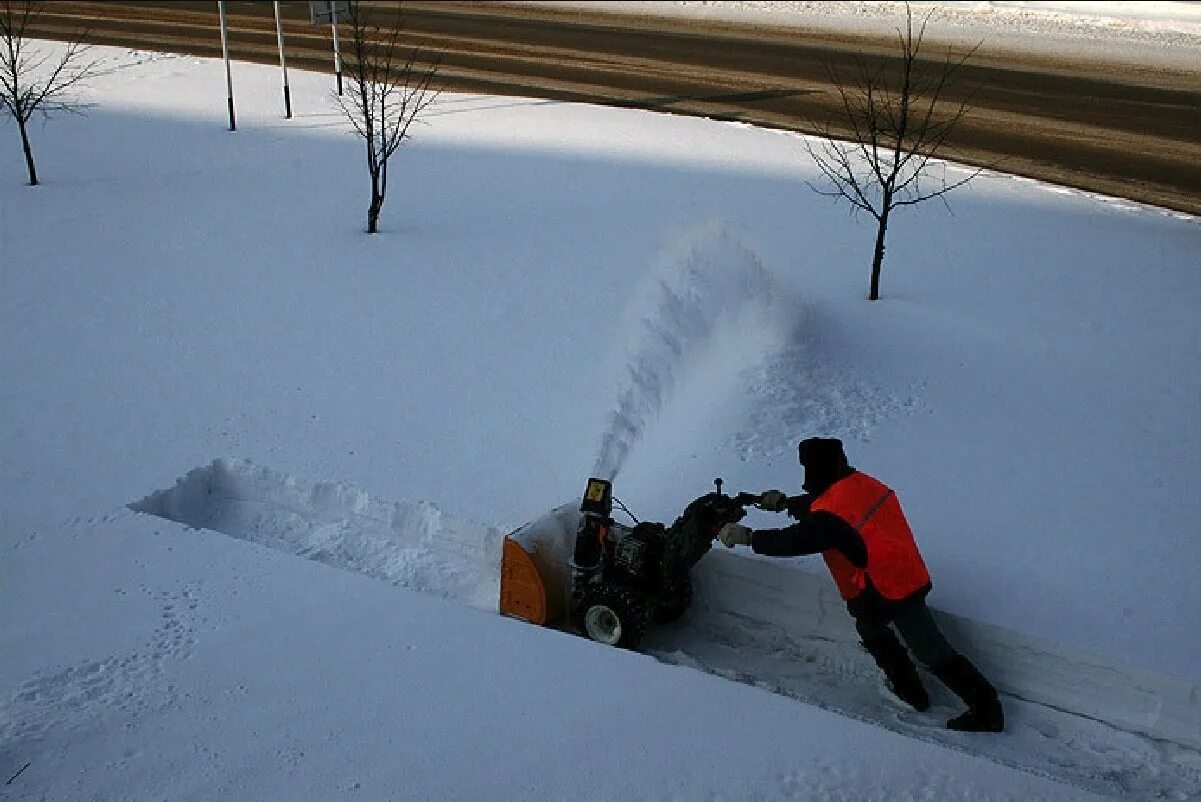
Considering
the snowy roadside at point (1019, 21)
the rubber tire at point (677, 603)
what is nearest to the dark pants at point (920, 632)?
the rubber tire at point (677, 603)

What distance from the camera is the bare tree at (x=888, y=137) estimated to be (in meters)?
11.6

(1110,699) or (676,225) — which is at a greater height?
(676,225)

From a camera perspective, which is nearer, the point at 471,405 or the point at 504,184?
the point at 471,405

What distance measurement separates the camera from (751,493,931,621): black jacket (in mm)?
6043

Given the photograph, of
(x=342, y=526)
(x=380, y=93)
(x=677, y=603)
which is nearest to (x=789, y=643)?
(x=677, y=603)

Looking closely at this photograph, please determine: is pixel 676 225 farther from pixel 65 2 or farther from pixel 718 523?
pixel 65 2

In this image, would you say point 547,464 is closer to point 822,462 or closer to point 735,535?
point 735,535

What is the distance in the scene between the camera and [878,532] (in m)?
6.09

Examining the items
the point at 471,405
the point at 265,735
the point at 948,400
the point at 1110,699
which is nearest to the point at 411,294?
the point at 471,405

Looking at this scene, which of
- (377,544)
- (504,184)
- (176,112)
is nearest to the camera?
(377,544)

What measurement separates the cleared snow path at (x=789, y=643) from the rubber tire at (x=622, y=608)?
293 mm

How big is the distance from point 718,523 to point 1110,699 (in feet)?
7.09

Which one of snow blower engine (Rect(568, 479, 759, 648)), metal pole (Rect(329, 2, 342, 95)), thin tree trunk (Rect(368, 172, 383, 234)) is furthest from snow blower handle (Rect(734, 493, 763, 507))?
metal pole (Rect(329, 2, 342, 95))

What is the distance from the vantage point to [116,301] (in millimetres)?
11109
